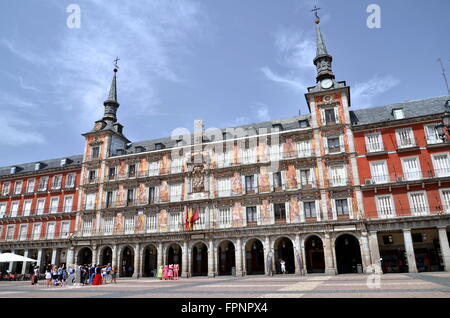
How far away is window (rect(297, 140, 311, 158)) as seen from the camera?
32344 mm

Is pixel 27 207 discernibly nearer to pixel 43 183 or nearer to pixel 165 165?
pixel 43 183

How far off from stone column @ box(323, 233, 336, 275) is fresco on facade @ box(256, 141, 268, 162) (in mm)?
10106

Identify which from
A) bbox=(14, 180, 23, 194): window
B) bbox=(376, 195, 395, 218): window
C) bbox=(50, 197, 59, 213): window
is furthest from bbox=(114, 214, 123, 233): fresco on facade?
bbox=(376, 195, 395, 218): window

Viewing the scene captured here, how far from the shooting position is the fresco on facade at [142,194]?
37125 mm

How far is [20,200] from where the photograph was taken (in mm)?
43656

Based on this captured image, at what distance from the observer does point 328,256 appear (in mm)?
28500

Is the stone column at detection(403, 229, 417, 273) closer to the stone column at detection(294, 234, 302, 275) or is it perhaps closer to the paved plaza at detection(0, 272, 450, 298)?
the paved plaza at detection(0, 272, 450, 298)

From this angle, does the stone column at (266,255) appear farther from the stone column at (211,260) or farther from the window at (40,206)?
the window at (40,206)

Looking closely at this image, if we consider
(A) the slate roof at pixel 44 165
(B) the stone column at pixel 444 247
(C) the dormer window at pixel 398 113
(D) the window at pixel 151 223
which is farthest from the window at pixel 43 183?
(B) the stone column at pixel 444 247

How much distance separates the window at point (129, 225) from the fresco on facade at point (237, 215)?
40.9ft

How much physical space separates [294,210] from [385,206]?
827cm

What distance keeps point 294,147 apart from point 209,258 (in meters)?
14.8
